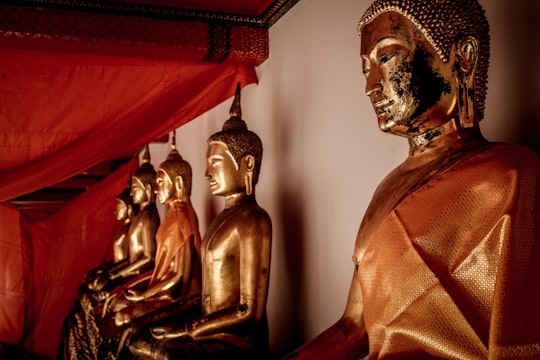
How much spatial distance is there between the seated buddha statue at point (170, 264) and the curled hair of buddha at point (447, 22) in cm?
144

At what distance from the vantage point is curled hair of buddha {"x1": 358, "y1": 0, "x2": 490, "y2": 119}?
3.83 feet

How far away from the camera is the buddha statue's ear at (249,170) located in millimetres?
2072

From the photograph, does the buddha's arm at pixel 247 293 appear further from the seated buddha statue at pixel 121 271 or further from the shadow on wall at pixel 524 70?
the seated buddha statue at pixel 121 271

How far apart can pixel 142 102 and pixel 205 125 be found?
1313mm

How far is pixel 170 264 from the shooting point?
256cm

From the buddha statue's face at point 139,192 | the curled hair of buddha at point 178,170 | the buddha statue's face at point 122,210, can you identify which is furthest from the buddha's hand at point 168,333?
the buddha statue's face at point 122,210

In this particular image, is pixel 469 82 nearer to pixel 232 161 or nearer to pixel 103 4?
pixel 232 161

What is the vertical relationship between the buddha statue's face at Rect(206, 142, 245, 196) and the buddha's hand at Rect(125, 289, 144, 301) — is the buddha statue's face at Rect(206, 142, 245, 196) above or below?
above

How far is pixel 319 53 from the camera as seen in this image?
2121 millimetres

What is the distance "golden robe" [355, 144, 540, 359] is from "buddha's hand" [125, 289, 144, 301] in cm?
157

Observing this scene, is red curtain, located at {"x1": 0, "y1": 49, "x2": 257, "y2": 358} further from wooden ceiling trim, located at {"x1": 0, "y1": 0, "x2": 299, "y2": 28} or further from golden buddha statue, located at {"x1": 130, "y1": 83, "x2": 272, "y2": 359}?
golden buddha statue, located at {"x1": 130, "y1": 83, "x2": 272, "y2": 359}

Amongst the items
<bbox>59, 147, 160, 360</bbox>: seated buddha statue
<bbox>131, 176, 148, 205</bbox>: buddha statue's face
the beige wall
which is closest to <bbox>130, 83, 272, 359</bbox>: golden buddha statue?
the beige wall

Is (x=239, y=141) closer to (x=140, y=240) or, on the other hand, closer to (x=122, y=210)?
(x=140, y=240)

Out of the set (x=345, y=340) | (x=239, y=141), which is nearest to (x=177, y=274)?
(x=239, y=141)
